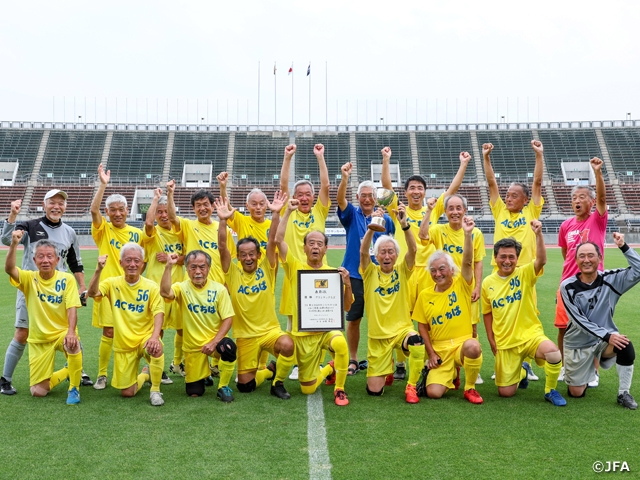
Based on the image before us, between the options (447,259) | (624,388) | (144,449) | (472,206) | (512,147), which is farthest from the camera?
(512,147)

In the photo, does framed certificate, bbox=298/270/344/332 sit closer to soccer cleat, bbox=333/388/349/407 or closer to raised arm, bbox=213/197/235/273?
soccer cleat, bbox=333/388/349/407

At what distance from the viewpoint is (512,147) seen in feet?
168

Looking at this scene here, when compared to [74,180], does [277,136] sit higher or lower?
higher

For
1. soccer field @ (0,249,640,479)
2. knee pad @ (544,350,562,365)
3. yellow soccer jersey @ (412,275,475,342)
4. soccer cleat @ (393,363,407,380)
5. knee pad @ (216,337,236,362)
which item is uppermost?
yellow soccer jersey @ (412,275,475,342)

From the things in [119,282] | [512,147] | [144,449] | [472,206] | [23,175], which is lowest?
[144,449]

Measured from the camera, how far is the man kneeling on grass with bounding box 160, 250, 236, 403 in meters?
5.36

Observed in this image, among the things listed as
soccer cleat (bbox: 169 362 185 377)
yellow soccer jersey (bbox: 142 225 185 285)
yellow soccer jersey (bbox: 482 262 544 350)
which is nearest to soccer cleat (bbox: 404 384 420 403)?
yellow soccer jersey (bbox: 482 262 544 350)

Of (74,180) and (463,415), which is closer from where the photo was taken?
(463,415)

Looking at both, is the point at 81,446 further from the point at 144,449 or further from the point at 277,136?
the point at 277,136

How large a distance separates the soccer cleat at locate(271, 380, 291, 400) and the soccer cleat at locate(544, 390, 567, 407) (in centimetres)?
226

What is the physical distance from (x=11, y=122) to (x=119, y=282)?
179ft

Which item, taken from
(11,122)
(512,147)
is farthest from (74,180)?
(512,147)

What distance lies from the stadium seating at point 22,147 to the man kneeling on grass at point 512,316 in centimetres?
4811

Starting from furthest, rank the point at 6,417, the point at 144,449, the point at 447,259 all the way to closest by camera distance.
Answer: the point at 447,259 < the point at 6,417 < the point at 144,449
